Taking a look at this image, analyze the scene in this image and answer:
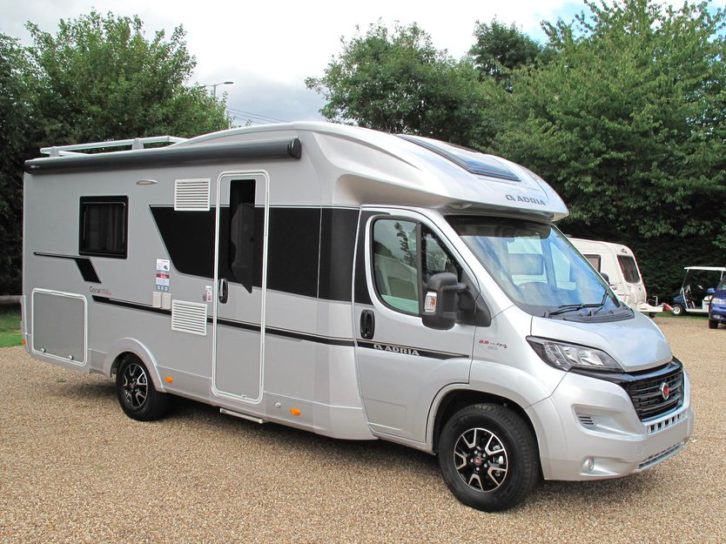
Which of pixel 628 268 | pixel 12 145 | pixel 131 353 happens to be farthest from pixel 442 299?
pixel 12 145

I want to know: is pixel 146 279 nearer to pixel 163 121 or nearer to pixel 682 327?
pixel 163 121

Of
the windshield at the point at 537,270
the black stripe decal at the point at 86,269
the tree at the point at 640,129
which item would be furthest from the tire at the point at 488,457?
the tree at the point at 640,129

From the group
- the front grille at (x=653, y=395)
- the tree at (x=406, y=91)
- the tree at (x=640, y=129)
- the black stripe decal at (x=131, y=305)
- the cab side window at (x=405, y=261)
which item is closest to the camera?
the front grille at (x=653, y=395)

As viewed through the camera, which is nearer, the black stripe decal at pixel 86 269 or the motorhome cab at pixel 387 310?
the motorhome cab at pixel 387 310

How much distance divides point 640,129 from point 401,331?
17.3 m

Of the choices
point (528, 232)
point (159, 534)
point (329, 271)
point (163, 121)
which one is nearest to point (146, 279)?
point (329, 271)

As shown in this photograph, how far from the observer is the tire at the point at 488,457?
14.7ft

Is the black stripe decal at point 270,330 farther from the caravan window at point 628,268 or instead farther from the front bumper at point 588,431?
the caravan window at point 628,268

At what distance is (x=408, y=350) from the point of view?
4.99 metres

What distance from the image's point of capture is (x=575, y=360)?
4.38 m

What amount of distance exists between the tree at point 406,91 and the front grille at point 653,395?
22419 millimetres

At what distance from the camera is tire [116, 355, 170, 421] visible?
6.75 m

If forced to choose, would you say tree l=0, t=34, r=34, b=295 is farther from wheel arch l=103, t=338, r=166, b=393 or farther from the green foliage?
wheel arch l=103, t=338, r=166, b=393

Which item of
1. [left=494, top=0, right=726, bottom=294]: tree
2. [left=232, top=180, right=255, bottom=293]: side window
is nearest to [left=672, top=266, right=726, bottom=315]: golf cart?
[left=494, top=0, right=726, bottom=294]: tree
